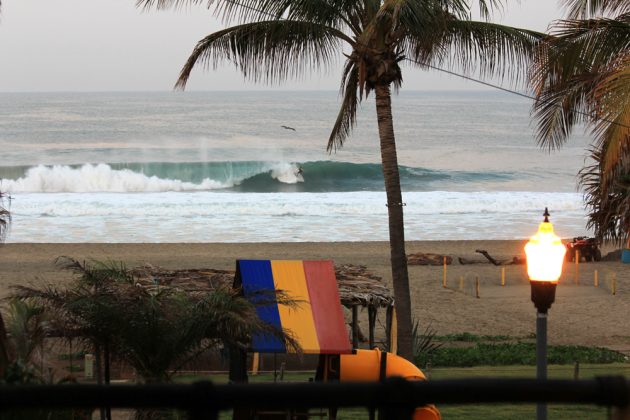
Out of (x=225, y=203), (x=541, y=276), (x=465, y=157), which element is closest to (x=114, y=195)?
(x=225, y=203)

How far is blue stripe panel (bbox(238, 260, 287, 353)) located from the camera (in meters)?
9.39

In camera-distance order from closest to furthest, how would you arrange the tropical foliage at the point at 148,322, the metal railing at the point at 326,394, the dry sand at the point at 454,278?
1. the metal railing at the point at 326,394
2. the tropical foliage at the point at 148,322
3. the dry sand at the point at 454,278

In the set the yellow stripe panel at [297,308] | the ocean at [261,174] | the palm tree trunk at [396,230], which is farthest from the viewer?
the ocean at [261,174]

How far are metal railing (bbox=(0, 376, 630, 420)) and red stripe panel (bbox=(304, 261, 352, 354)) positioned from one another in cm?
810

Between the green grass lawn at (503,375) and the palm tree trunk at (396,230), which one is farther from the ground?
the palm tree trunk at (396,230)

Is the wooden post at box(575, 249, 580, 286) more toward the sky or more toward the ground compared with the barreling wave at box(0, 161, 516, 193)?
more toward the ground

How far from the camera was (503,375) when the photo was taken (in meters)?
12.6

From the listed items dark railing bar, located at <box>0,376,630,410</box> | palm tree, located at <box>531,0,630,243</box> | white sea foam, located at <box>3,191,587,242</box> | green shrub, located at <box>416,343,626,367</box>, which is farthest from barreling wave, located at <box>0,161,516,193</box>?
dark railing bar, located at <box>0,376,630,410</box>

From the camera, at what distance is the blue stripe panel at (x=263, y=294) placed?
370 inches

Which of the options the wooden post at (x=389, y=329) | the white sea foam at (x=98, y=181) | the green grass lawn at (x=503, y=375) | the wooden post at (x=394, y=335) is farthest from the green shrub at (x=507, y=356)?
the white sea foam at (x=98, y=181)

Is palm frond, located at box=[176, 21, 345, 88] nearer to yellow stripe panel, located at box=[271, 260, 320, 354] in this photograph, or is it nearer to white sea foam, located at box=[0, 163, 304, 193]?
yellow stripe panel, located at box=[271, 260, 320, 354]

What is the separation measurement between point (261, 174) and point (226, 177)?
2.21 meters

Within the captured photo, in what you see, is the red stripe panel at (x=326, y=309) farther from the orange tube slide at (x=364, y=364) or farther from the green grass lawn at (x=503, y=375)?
the green grass lawn at (x=503, y=375)

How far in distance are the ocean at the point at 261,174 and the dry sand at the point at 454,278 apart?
3398mm
